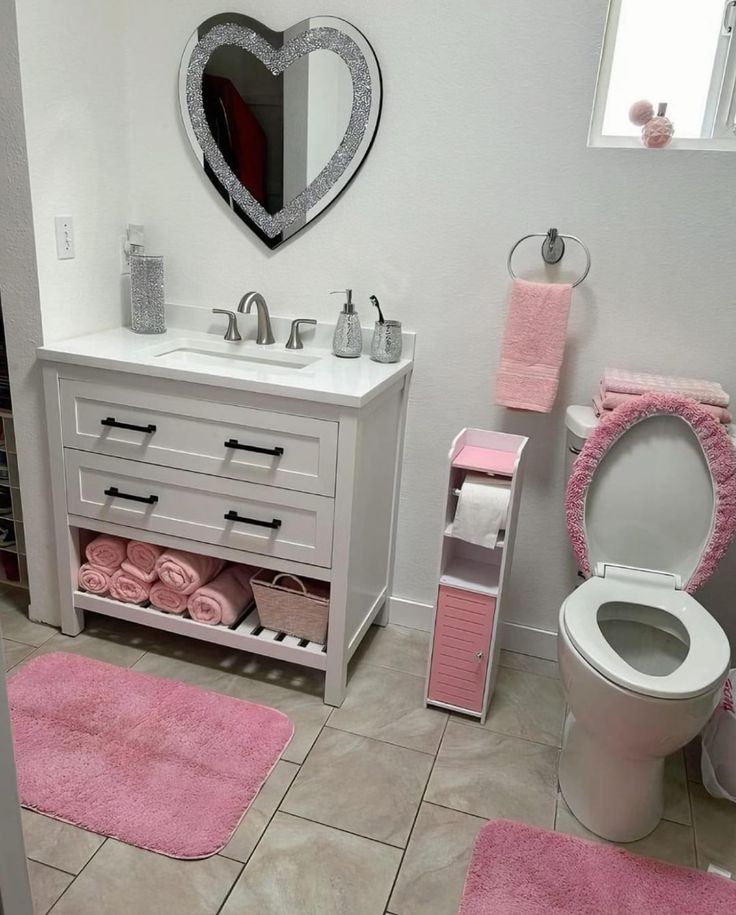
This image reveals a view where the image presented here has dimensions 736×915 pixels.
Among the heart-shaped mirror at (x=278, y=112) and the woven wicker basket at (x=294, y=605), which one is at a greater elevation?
the heart-shaped mirror at (x=278, y=112)

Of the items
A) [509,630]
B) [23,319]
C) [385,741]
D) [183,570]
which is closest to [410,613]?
[509,630]

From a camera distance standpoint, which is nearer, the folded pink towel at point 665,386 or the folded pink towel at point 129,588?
the folded pink towel at point 665,386

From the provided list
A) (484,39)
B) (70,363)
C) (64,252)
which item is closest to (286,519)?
(70,363)

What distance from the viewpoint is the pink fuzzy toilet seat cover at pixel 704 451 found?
1707mm

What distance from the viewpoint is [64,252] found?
2.00 m

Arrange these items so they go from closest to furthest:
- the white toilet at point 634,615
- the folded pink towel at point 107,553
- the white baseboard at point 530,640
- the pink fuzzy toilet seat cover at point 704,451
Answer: the white toilet at point 634,615, the pink fuzzy toilet seat cover at point 704,451, the folded pink towel at point 107,553, the white baseboard at point 530,640

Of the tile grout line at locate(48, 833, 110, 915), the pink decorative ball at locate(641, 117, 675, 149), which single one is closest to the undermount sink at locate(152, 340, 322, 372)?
the pink decorative ball at locate(641, 117, 675, 149)

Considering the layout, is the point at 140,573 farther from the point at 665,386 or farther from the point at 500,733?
the point at 665,386

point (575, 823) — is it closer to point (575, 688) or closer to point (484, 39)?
point (575, 688)

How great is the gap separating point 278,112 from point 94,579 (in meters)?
1.42

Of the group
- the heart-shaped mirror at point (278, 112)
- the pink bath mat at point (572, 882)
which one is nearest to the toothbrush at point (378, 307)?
the heart-shaped mirror at point (278, 112)

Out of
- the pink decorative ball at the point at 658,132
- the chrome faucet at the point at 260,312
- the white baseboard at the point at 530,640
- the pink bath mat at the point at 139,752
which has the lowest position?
the pink bath mat at the point at 139,752

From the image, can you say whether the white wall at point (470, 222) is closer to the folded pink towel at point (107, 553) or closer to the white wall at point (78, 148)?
the white wall at point (78, 148)

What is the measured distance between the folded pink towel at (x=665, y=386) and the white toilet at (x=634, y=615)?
88 millimetres
